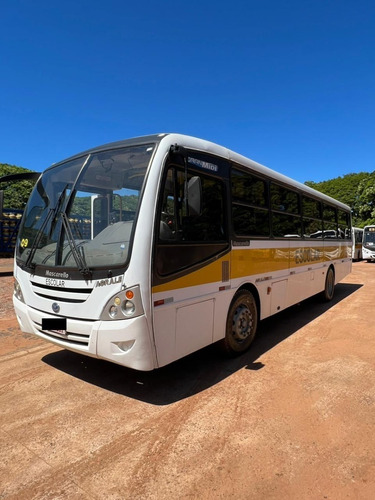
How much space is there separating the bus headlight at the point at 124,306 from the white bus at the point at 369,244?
2518 centimetres

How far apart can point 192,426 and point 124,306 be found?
126 centimetres

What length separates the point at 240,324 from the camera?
4.73 metres

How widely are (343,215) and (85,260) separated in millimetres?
9753

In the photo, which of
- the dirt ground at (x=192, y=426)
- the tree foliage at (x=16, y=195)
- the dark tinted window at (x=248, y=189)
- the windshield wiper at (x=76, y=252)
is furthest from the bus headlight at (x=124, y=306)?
the tree foliage at (x=16, y=195)

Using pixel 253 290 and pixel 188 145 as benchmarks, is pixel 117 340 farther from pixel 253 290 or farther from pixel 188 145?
pixel 253 290

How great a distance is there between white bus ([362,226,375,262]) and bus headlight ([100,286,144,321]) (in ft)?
82.6

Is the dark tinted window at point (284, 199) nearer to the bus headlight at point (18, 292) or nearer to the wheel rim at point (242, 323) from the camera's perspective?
the wheel rim at point (242, 323)

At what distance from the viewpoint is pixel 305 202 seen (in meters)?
7.32

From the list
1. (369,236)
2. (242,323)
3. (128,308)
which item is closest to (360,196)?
(369,236)

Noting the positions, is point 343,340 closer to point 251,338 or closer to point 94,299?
point 251,338

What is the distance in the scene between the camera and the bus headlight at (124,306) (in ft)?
10.4

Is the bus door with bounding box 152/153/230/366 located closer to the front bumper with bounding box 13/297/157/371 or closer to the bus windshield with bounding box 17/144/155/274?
the front bumper with bounding box 13/297/157/371

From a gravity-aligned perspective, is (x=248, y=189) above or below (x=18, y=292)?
above

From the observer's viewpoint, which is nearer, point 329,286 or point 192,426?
point 192,426
